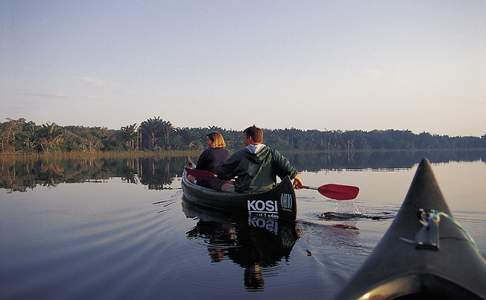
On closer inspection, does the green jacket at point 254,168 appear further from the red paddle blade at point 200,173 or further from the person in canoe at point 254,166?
the red paddle blade at point 200,173

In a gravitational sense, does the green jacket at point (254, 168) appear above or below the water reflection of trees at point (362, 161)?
above

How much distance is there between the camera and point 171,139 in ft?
260

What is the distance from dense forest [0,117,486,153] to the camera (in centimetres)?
5631

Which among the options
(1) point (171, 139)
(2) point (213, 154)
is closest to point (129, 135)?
(1) point (171, 139)

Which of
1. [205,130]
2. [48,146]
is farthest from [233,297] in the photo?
[205,130]

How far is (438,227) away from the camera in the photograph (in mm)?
3047

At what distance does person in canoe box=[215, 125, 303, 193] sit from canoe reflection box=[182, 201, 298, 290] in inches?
31.4

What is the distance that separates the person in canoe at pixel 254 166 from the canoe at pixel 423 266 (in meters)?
4.70

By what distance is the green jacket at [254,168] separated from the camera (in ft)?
25.7

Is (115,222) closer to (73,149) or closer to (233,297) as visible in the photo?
(233,297)

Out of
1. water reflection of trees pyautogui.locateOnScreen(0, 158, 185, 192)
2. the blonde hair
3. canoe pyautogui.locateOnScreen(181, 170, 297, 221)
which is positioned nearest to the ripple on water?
canoe pyautogui.locateOnScreen(181, 170, 297, 221)

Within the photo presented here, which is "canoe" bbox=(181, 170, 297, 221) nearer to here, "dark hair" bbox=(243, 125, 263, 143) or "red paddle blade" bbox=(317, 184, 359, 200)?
"dark hair" bbox=(243, 125, 263, 143)

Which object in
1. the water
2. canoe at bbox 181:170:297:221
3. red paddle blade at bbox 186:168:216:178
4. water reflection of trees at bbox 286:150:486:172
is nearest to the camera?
the water

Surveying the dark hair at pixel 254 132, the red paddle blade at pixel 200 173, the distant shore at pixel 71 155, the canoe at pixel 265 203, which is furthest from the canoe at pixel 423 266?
the distant shore at pixel 71 155
